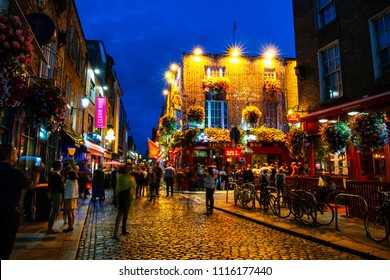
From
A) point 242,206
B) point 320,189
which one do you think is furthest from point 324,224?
point 242,206

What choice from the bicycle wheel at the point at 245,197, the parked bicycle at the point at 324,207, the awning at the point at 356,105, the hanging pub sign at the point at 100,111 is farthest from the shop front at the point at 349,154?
the hanging pub sign at the point at 100,111

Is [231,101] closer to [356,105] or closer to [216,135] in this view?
[216,135]

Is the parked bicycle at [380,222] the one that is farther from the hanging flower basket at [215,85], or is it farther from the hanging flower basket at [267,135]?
the hanging flower basket at [215,85]

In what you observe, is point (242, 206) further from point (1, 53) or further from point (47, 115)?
point (1, 53)

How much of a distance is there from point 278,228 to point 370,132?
4083mm

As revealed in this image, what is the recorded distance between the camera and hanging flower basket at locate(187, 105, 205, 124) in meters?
22.2

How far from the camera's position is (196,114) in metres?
22.2

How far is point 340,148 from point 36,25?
11.2 meters

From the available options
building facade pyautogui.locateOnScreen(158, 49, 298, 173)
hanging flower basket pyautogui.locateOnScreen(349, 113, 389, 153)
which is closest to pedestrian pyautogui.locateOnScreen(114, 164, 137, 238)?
hanging flower basket pyautogui.locateOnScreen(349, 113, 389, 153)

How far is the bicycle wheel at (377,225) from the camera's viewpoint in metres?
6.16

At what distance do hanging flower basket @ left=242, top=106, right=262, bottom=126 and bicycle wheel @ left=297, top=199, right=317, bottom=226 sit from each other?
14.8 metres

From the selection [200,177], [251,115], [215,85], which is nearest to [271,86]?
[251,115]

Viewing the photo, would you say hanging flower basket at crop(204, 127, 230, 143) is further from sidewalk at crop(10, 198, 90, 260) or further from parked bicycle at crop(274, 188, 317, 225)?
sidewalk at crop(10, 198, 90, 260)

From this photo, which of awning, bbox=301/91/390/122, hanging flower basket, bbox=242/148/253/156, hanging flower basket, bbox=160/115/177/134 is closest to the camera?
awning, bbox=301/91/390/122
